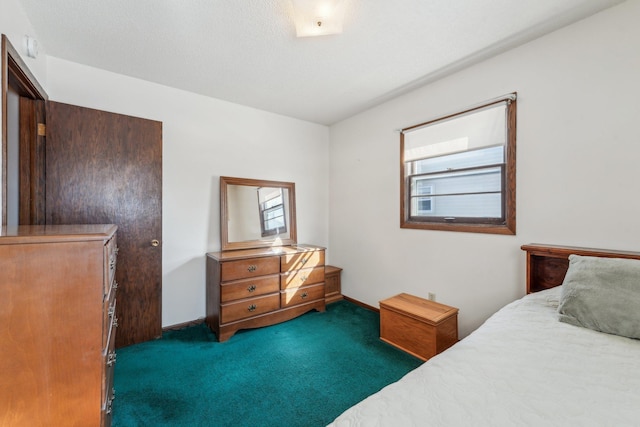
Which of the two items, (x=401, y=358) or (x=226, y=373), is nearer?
(x=226, y=373)

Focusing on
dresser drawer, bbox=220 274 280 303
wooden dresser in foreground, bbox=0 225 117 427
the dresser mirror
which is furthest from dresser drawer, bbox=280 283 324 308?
wooden dresser in foreground, bbox=0 225 117 427

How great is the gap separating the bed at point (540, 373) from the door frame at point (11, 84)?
208 cm

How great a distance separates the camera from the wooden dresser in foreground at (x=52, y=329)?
89cm

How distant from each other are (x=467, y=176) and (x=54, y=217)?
11.6 ft

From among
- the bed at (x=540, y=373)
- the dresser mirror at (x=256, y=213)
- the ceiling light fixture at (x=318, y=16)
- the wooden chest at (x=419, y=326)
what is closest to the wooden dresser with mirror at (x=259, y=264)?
the dresser mirror at (x=256, y=213)

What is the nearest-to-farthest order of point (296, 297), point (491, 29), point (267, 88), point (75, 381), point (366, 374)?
point (75, 381) → point (491, 29) → point (366, 374) → point (267, 88) → point (296, 297)

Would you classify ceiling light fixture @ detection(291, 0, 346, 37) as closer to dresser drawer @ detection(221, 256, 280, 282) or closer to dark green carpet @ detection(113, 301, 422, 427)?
dresser drawer @ detection(221, 256, 280, 282)

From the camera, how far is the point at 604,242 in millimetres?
1660

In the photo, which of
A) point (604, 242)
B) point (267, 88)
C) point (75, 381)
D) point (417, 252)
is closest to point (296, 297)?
point (417, 252)

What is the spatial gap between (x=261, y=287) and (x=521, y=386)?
227 centimetres

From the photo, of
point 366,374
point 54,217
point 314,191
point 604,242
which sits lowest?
point 366,374

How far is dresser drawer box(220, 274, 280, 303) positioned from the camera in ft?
8.20

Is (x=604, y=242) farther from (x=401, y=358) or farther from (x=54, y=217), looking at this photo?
(x=54, y=217)

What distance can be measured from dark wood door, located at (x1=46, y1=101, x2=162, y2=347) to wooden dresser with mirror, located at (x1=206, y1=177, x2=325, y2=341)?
586mm
